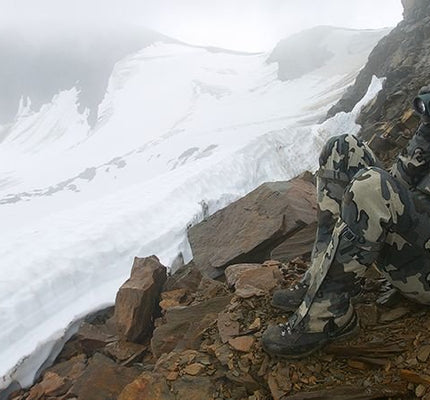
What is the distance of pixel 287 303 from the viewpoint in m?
2.63

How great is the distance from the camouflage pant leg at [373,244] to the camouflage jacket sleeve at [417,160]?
1.40 ft

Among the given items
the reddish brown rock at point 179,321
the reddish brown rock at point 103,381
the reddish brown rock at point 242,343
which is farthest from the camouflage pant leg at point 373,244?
the reddish brown rock at point 103,381

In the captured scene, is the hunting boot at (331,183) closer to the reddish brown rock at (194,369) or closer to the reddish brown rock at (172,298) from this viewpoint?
the reddish brown rock at (194,369)

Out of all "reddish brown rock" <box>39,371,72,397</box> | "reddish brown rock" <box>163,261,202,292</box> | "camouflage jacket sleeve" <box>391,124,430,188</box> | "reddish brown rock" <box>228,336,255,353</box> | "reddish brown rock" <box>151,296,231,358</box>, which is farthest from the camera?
"reddish brown rock" <box>163,261,202,292</box>

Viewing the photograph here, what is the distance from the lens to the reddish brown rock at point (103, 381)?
3096mm

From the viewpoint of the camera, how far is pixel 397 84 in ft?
34.5

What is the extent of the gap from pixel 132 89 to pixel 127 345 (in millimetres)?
55553

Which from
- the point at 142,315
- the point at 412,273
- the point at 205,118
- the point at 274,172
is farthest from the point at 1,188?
the point at 412,273

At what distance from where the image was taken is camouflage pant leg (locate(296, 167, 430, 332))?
74.8 inches

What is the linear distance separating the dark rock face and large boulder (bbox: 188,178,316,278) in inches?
48.9

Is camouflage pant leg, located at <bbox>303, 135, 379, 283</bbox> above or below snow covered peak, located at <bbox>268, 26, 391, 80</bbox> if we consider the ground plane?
above

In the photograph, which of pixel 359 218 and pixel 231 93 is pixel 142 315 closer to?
pixel 359 218

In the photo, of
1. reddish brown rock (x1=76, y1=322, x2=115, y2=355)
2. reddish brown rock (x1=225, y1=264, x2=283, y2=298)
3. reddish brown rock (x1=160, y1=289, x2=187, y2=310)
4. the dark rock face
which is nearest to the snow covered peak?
the dark rock face

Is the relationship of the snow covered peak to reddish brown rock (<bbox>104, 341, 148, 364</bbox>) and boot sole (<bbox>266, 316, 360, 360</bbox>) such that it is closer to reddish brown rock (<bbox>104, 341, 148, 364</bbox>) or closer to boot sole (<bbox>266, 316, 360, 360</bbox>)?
reddish brown rock (<bbox>104, 341, 148, 364</bbox>)
